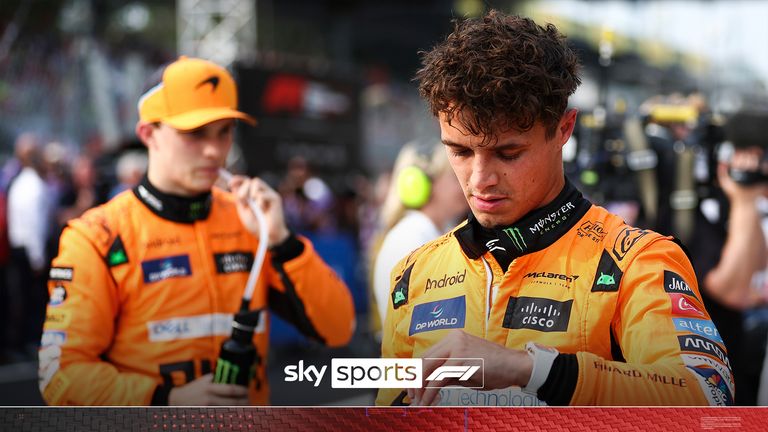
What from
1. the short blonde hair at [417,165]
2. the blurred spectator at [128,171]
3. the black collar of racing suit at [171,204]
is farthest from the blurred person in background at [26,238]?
the black collar of racing suit at [171,204]

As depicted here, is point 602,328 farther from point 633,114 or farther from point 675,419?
point 633,114

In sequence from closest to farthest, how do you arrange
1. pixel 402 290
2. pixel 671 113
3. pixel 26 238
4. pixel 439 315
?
pixel 439 315 → pixel 402 290 → pixel 671 113 → pixel 26 238

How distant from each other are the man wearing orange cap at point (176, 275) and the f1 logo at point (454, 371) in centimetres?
58

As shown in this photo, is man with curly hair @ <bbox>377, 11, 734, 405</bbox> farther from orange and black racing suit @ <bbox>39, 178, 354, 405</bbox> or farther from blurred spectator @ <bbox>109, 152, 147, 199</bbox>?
blurred spectator @ <bbox>109, 152, 147, 199</bbox>

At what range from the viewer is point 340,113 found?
186 inches

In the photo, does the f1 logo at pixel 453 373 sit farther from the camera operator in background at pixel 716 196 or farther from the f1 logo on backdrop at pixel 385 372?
the camera operator in background at pixel 716 196

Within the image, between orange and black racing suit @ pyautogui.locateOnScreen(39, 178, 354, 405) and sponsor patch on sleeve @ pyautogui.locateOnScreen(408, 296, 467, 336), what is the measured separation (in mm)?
603

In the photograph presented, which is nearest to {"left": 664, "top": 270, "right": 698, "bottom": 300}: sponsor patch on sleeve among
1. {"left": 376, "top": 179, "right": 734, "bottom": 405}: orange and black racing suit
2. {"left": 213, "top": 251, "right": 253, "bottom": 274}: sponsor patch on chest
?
{"left": 376, "top": 179, "right": 734, "bottom": 405}: orange and black racing suit

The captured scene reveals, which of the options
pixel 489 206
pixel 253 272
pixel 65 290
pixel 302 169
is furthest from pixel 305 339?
pixel 302 169

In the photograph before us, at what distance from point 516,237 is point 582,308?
0.59 feet

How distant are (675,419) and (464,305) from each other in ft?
1.47

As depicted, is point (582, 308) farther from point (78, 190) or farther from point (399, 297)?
point (78, 190)

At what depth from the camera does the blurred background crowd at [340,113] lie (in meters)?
2.49

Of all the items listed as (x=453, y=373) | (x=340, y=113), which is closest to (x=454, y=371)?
(x=453, y=373)
